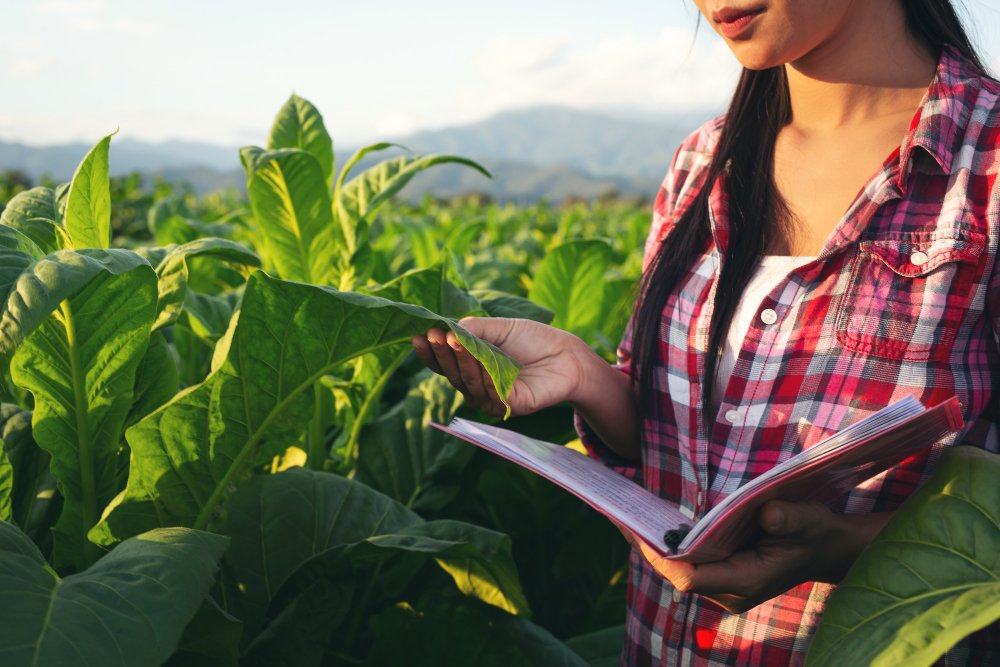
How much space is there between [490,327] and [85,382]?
20.0 inches

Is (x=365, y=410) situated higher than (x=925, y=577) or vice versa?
(x=925, y=577)

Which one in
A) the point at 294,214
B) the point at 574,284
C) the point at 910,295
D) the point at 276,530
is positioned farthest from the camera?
the point at 574,284

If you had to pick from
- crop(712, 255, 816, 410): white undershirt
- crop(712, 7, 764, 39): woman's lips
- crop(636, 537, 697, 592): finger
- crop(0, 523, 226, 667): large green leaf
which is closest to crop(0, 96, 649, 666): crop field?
crop(0, 523, 226, 667): large green leaf

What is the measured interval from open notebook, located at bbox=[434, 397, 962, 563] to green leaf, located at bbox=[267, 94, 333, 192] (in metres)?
0.76

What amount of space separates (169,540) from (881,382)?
0.83m

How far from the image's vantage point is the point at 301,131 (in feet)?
5.55

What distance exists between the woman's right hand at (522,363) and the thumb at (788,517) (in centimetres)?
36

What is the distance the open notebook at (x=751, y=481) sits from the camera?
2.83ft

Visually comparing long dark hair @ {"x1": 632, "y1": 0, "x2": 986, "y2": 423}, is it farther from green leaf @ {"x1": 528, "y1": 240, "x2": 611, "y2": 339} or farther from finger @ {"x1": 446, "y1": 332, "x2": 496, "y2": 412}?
green leaf @ {"x1": 528, "y1": 240, "x2": 611, "y2": 339}

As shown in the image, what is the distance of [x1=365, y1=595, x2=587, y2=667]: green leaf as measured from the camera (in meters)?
1.32

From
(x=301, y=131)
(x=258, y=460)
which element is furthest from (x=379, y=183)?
(x=258, y=460)

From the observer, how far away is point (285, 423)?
121cm

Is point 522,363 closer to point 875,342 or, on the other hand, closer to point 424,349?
point 424,349

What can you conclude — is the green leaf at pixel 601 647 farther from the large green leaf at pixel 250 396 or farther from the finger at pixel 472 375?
the large green leaf at pixel 250 396
